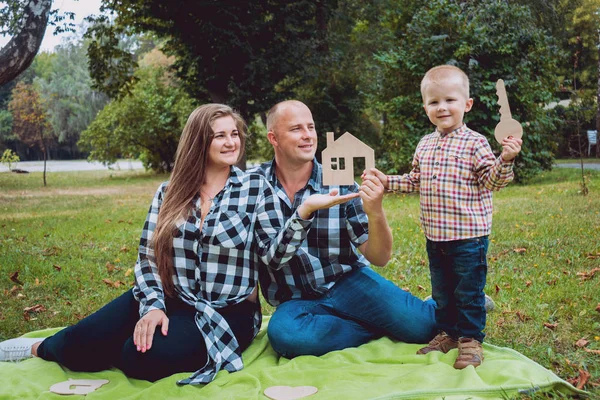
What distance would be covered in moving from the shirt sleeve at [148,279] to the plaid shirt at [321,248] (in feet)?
1.93

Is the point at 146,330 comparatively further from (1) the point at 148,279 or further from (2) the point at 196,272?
(2) the point at 196,272

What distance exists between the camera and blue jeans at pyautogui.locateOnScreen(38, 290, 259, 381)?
2.97 meters

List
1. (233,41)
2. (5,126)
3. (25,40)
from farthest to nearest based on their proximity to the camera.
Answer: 1. (5,126)
2. (233,41)
3. (25,40)

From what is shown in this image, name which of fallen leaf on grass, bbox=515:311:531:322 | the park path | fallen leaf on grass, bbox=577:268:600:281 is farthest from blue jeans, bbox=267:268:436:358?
the park path

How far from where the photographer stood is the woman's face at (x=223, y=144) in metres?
3.16

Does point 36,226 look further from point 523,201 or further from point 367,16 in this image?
point 367,16

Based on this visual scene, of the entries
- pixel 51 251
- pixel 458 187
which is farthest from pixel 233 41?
pixel 458 187

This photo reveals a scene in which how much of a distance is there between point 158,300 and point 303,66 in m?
9.49

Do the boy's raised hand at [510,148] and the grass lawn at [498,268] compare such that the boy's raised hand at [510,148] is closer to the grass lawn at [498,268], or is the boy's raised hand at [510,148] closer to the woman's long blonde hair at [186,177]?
the grass lawn at [498,268]

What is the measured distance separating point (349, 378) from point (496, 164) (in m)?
1.21

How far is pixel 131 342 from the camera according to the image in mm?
3018

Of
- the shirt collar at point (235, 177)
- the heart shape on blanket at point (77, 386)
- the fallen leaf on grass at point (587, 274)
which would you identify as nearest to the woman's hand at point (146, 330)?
the heart shape on blanket at point (77, 386)

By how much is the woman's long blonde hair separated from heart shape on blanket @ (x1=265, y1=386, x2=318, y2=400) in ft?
2.66

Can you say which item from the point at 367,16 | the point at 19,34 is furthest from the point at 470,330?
the point at 367,16
